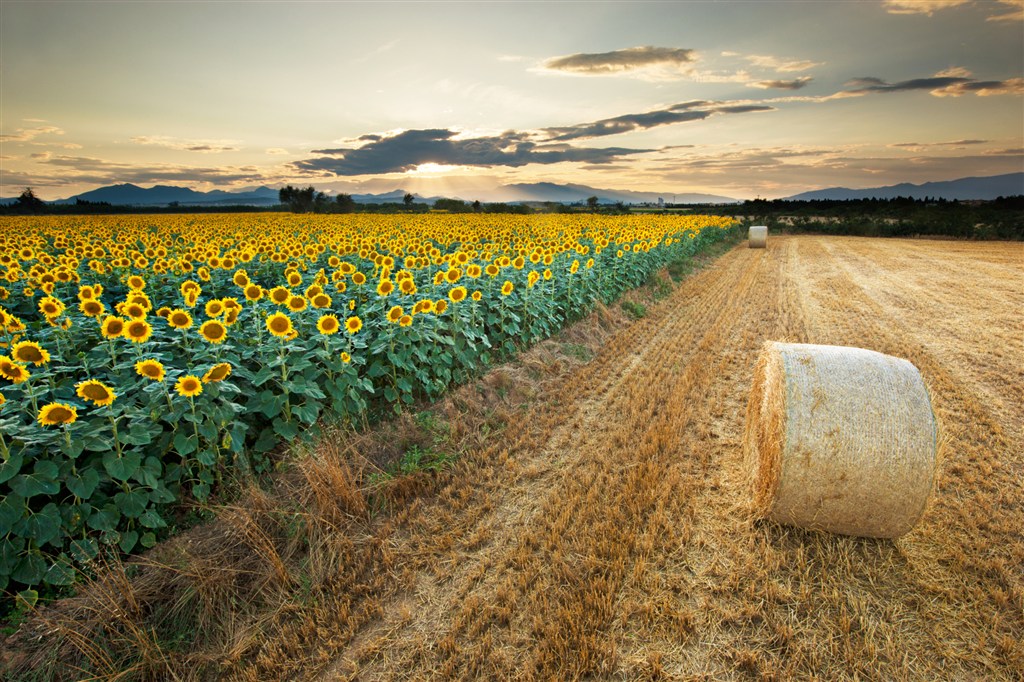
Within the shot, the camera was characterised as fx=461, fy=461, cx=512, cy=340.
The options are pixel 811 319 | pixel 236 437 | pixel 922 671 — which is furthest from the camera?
pixel 811 319

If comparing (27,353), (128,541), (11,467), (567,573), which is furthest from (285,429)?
(567,573)

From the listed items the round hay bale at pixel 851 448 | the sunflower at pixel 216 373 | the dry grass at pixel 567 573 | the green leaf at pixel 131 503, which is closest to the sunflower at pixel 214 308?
the sunflower at pixel 216 373

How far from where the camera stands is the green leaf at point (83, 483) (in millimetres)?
3578

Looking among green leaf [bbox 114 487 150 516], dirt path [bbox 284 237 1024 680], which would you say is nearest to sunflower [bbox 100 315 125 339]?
green leaf [bbox 114 487 150 516]

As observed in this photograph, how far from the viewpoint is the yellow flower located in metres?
4.44

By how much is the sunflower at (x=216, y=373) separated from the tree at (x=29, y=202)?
7117 cm

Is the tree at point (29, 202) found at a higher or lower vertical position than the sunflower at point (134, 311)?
higher

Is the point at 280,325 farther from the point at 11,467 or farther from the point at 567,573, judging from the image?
the point at 567,573

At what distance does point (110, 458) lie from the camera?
12.3 feet

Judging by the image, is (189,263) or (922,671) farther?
(189,263)

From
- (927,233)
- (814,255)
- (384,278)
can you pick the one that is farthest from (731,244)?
(384,278)

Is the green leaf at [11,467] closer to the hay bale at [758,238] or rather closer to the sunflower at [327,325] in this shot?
the sunflower at [327,325]

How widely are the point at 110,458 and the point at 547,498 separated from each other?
12.6 feet

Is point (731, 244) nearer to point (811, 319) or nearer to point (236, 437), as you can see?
point (811, 319)
